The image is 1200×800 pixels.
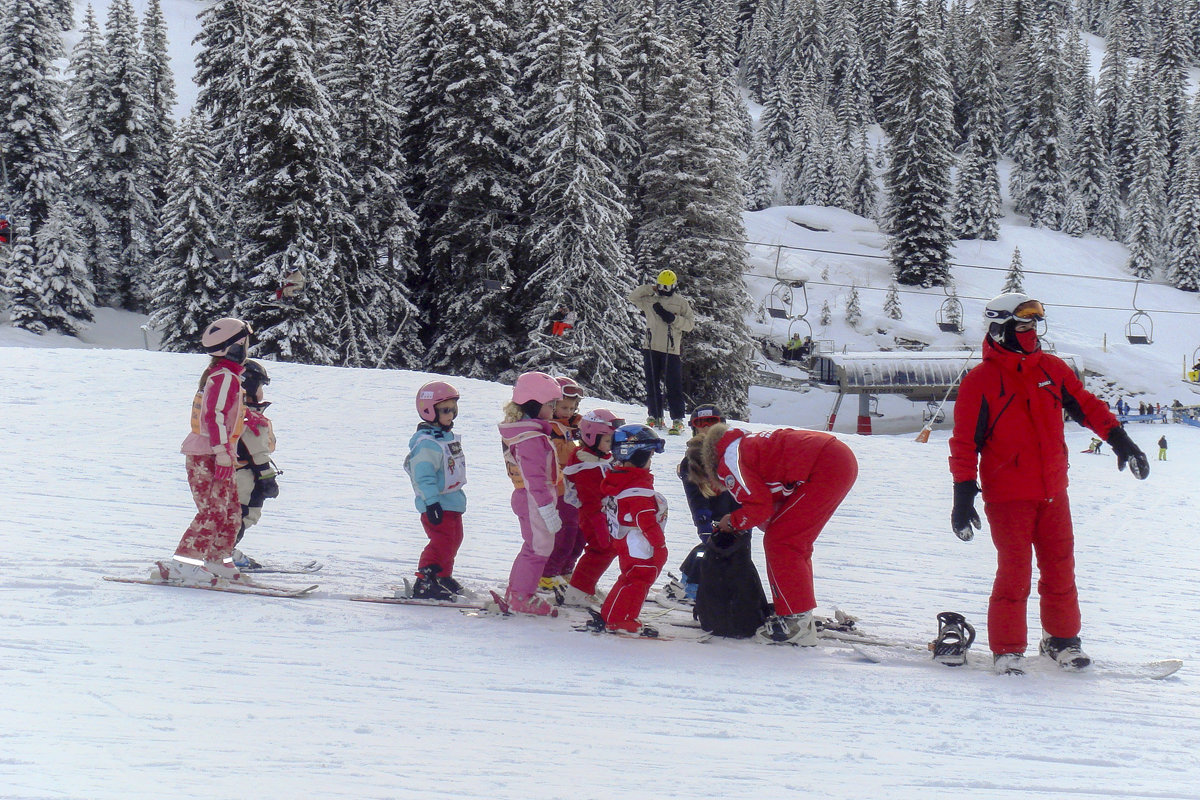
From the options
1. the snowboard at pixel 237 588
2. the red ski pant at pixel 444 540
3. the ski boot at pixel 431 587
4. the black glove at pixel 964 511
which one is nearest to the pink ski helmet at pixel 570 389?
the red ski pant at pixel 444 540

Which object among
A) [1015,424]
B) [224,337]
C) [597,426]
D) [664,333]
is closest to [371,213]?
[664,333]

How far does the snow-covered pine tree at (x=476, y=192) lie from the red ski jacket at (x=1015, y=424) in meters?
24.0

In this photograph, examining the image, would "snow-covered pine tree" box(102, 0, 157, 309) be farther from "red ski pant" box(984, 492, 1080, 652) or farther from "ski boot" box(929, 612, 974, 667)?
"red ski pant" box(984, 492, 1080, 652)

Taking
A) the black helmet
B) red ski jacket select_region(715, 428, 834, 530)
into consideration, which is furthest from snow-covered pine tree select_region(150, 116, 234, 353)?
red ski jacket select_region(715, 428, 834, 530)

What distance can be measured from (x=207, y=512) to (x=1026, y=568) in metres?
4.65

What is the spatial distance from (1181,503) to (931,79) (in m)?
44.8

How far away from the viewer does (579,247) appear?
27922mm

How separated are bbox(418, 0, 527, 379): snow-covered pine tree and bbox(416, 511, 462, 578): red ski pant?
22.8 m

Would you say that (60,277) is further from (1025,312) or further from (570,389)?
(1025,312)

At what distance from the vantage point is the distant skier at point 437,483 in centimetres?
566

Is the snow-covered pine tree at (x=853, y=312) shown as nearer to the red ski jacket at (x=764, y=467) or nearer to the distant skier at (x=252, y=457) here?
the distant skier at (x=252, y=457)

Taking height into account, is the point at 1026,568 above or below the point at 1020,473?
below

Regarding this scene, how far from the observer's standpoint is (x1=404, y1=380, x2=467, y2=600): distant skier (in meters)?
5.66

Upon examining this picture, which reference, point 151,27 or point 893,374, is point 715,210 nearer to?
point 893,374
